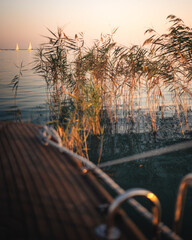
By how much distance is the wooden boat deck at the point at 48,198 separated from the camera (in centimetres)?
138

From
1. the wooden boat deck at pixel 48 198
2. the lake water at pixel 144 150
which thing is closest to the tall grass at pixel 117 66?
the lake water at pixel 144 150

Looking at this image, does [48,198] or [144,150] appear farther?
[144,150]

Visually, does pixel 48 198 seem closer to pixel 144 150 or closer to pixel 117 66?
pixel 144 150

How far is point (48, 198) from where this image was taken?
171 cm

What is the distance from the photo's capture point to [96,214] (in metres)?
1.54

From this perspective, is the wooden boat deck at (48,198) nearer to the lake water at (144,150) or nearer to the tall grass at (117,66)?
the lake water at (144,150)

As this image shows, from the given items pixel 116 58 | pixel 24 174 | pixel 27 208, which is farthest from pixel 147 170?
pixel 116 58

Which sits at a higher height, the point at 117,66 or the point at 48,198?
the point at 117,66

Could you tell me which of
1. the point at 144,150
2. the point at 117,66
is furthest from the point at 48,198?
the point at 117,66

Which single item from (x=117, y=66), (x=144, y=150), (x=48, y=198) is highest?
(x=117, y=66)

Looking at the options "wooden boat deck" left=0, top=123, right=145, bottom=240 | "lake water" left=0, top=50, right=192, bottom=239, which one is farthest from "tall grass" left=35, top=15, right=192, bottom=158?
"wooden boat deck" left=0, top=123, right=145, bottom=240

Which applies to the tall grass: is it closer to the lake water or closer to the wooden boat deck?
the lake water

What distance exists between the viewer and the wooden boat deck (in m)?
→ 1.38

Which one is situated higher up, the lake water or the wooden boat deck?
the wooden boat deck
